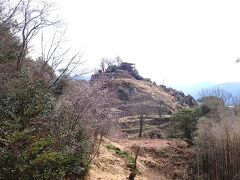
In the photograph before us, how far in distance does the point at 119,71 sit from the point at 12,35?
5769cm

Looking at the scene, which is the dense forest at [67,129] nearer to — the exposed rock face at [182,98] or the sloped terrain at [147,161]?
the sloped terrain at [147,161]

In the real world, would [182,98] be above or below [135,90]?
below

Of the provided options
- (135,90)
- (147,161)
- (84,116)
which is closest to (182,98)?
(135,90)

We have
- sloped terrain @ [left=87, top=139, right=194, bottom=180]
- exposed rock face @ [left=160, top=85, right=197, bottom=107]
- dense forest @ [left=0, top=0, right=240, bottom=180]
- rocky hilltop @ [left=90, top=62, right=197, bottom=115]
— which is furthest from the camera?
exposed rock face @ [left=160, top=85, right=197, bottom=107]

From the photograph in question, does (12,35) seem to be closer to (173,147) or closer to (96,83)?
(96,83)

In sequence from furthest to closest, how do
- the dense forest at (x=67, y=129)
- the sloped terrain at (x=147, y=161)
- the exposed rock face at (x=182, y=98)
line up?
the exposed rock face at (x=182, y=98) < the sloped terrain at (x=147, y=161) < the dense forest at (x=67, y=129)

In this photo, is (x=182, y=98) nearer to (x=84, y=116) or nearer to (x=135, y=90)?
(x=135, y=90)

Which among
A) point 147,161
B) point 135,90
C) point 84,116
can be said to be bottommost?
point 147,161

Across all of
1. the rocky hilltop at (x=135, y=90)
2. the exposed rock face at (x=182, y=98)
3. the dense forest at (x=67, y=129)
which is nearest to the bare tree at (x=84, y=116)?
the dense forest at (x=67, y=129)

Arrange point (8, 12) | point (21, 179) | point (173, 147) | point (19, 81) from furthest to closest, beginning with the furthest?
point (173, 147), point (8, 12), point (19, 81), point (21, 179)

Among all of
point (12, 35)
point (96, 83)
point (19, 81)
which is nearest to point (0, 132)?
point (19, 81)

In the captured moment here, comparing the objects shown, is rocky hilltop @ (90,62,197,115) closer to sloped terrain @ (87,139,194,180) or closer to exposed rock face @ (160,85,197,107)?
exposed rock face @ (160,85,197,107)

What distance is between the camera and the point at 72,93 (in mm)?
16094

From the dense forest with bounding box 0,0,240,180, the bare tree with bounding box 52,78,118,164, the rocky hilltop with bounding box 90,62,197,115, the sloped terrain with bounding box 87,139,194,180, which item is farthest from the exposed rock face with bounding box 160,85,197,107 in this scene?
the bare tree with bounding box 52,78,118,164
